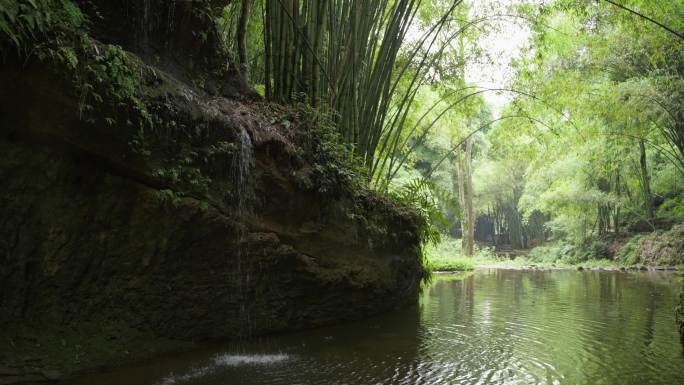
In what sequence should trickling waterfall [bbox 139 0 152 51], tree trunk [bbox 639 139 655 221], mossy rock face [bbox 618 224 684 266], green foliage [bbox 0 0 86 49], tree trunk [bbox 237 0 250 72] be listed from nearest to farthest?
green foliage [bbox 0 0 86 49] → trickling waterfall [bbox 139 0 152 51] → tree trunk [bbox 237 0 250 72] → mossy rock face [bbox 618 224 684 266] → tree trunk [bbox 639 139 655 221]

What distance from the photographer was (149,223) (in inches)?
111

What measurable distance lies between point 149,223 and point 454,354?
2.32 metres

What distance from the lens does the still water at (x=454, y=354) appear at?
2.69 meters

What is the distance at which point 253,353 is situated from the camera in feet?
10.6

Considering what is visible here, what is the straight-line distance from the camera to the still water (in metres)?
2.69

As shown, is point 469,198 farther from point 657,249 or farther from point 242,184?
point 242,184

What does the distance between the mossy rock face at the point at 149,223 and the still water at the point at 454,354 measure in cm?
28

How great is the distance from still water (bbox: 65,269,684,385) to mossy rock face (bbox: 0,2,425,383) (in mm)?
275

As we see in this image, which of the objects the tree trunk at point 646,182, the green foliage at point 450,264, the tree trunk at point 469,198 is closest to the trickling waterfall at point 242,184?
the green foliage at point 450,264

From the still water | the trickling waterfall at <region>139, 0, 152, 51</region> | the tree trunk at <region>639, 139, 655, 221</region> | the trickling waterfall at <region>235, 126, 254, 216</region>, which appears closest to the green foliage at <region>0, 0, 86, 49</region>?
the trickling waterfall at <region>139, 0, 152, 51</region>

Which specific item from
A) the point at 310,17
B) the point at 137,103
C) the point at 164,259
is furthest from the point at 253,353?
the point at 310,17

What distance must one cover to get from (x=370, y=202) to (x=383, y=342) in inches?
57.2

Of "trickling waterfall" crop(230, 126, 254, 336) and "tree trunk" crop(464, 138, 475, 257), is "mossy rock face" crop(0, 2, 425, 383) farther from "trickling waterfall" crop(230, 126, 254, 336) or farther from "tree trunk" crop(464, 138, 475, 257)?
"tree trunk" crop(464, 138, 475, 257)

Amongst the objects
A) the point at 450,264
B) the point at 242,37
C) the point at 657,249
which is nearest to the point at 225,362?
the point at 242,37
